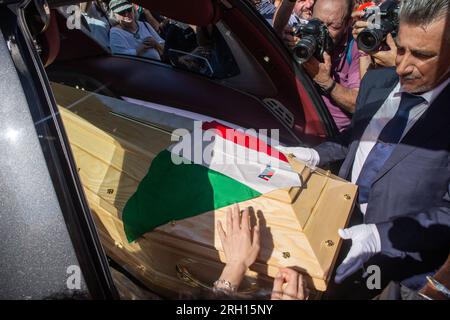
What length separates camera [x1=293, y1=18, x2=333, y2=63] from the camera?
2.71m

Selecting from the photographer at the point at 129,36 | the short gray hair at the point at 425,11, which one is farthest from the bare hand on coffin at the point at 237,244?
the photographer at the point at 129,36

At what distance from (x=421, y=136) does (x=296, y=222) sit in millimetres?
707

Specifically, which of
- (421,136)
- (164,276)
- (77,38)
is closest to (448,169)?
(421,136)

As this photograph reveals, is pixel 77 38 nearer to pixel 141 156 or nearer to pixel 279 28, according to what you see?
pixel 141 156

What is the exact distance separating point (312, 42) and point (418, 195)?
1.46 m

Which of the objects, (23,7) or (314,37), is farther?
(314,37)

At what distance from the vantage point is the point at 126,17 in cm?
424

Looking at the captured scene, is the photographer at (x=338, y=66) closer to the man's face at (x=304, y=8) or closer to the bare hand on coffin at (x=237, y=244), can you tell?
the man's face at (x=304, y=8)

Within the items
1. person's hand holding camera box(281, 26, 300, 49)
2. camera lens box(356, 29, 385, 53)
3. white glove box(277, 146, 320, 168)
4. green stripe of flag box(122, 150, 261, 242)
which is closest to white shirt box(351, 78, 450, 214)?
white glove box(277, 146, 320, 168)

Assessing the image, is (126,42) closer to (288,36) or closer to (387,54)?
(288,36)

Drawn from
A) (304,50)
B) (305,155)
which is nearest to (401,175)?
(305,155)
